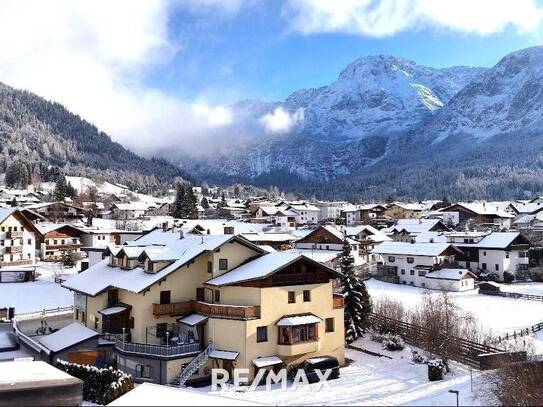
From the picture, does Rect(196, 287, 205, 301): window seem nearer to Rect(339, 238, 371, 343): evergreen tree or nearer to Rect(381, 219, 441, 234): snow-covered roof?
Rect(339, 238, 371, 343): evergreen tree

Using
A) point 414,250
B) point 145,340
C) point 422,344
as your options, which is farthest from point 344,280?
point 414,250

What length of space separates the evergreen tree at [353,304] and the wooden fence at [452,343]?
2.81m

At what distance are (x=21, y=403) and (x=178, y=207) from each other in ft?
380

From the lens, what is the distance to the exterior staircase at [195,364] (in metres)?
33.6

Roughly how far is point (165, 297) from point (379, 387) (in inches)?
631

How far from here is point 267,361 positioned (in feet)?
114

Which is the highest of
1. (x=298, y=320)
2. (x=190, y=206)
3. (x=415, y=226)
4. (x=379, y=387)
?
(x=190, y=206)

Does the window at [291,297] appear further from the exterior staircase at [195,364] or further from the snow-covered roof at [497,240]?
the snow-covered roof at [497,240]

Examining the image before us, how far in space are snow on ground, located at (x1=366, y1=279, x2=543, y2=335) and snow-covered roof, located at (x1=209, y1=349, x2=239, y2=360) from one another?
2343cm

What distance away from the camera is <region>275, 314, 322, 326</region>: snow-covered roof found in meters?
35.6

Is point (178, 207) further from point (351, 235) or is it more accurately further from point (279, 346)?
point (279, 346)

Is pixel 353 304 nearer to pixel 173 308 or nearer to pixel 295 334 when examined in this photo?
pixel 295 334

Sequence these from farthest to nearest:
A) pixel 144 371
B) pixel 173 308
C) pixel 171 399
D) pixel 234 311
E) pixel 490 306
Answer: pixel 490 306 → pixel 173 308 → pixel 144 371 → pixel 234 311 → pixel 171 399

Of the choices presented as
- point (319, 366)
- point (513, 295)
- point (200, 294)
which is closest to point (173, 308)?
point (200, 294)
